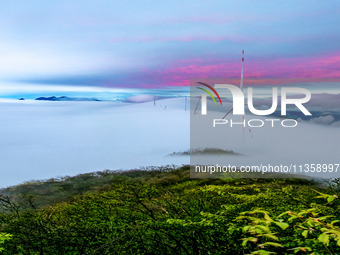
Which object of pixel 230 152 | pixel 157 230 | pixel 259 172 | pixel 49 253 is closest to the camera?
pixel 157 230

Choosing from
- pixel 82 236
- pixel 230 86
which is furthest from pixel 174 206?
pixel 230 86

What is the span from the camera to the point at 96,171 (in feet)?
42.8

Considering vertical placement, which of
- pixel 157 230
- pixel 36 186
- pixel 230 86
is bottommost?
pixel 36 186

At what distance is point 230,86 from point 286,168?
15.6 feet

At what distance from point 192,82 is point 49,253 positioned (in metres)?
10.1

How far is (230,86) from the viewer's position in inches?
399

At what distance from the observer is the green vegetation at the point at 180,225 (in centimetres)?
244

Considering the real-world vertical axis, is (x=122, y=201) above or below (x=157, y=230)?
below

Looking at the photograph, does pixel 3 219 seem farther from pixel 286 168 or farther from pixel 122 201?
pixel 286 168

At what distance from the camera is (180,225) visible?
12.4ft

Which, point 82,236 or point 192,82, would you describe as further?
point 192,82

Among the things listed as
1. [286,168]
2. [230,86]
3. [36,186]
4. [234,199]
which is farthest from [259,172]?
[36,186]

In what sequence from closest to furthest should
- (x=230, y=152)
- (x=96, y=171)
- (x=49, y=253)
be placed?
1. (x=49, y=253)
2. (x=96, y=171)
3. (x=230, y=152)

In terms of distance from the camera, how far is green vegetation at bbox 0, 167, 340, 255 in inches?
96.2
